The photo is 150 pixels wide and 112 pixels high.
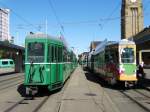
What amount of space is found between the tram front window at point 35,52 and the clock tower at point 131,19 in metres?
106

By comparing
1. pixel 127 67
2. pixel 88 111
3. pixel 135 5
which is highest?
pixel 135 5

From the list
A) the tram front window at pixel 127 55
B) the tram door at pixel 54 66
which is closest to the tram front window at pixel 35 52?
the tram door at pixel 54 66

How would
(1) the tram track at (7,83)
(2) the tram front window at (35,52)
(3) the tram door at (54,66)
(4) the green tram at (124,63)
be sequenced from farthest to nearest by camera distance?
1. (1) the tram track at (7,83)
2. (4) the green tram at (124,63)
3. (3) the tram door at (54,66)
4. (2) the tram front window at (35,52)

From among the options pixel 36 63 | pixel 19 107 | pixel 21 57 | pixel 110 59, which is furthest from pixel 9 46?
pixel 19 107

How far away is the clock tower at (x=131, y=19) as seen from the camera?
12538cm

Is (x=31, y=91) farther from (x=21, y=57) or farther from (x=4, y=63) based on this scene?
(x=4, y=63)

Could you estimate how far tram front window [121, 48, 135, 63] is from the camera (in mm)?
24266

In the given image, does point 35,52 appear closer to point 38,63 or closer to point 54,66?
point 38,63

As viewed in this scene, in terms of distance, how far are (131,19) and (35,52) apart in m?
114

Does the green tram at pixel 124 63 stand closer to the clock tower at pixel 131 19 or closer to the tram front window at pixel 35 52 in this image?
the tram front window at pixel 35 52

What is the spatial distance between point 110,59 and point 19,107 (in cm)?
1154

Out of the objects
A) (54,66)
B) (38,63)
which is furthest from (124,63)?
(38,63)

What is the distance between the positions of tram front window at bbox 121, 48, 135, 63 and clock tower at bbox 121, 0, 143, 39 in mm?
99783

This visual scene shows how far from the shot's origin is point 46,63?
62.4 ft
